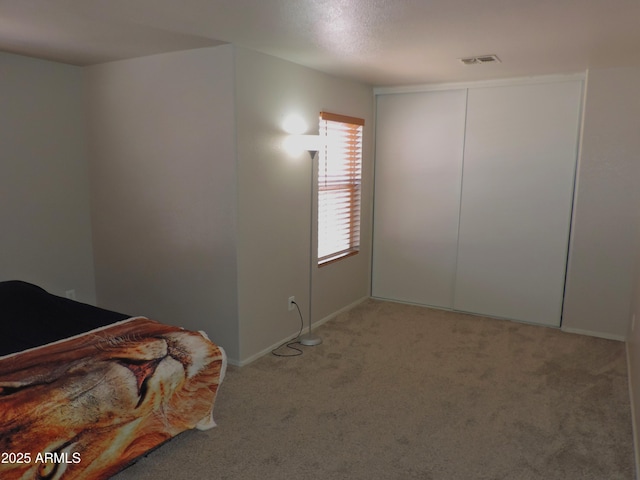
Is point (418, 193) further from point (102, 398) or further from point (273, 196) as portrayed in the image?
point (102, 398)

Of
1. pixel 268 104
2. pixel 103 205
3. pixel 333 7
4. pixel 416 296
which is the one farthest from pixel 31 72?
pixel 416 296

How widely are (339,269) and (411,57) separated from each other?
2106 millimetres

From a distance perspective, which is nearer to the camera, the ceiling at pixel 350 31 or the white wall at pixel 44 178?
the ceiling at pixel 350 31

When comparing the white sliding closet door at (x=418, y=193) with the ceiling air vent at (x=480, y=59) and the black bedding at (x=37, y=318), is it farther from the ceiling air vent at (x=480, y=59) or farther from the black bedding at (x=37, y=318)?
the black bedding at (x=37, y=318)

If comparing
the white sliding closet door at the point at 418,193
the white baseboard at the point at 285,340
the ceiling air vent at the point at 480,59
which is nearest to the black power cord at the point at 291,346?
the white baseboard at the point at 285,340

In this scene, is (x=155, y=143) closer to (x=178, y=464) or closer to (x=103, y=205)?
(x=103, y=205)

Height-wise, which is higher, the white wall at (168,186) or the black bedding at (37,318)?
the white wall at (168,186)

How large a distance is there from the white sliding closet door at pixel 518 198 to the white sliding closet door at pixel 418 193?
0.13 m

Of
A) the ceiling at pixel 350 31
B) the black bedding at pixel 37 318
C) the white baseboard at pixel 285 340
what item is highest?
the ceiling at pixel 350 31

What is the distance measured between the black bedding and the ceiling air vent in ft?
10.0

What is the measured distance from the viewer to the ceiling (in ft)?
8.04

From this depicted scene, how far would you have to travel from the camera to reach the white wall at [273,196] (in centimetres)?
350

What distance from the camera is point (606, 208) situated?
412 centimetres

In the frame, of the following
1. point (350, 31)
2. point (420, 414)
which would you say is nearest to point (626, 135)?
point (350, 31)
